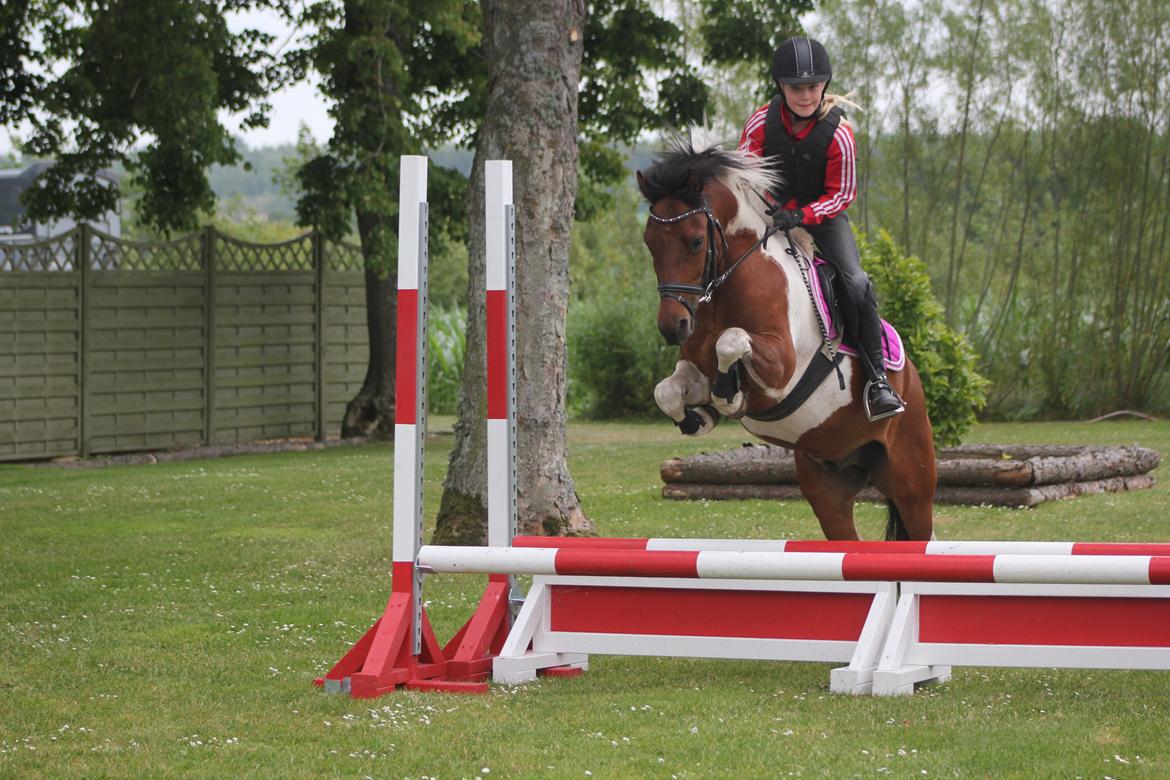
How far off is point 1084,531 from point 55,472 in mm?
8887

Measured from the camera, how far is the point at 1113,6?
16172 mm

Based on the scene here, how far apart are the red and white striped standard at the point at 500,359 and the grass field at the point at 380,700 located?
0.61 meters

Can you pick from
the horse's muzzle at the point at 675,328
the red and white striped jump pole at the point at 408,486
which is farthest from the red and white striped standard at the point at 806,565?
the horse's muzzle at the point at 675,328

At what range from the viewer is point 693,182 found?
15.9 feet

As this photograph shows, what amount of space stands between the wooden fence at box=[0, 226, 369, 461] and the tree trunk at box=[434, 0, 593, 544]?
686 cm

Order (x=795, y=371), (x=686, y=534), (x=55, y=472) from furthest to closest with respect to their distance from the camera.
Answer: (x=55, y=472)
(x=686, y=534)
(x=795, y=371)

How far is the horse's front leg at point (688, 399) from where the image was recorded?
→ 16.3ft

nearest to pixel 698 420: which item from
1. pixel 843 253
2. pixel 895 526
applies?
pixel 843 253

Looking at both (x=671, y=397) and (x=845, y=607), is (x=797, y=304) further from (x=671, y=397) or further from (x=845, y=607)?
(x=845, y=607)

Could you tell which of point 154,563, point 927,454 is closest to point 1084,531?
point 927,454

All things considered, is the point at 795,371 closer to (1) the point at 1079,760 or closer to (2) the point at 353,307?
(1) the point at 1079,760

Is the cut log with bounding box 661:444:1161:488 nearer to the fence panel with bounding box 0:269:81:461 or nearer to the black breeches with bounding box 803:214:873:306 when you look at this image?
the black breeches with bounding box 803:214:873:306

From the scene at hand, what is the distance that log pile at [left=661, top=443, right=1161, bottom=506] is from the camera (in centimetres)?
975

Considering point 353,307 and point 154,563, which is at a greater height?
point 353,307
